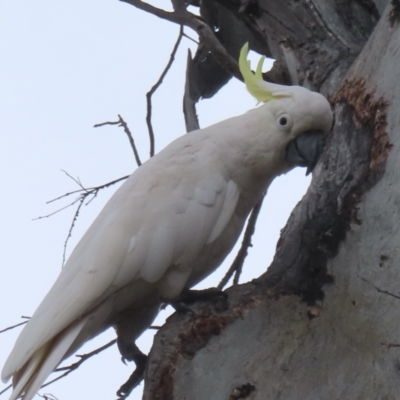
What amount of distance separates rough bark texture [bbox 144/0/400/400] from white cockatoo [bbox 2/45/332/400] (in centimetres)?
24

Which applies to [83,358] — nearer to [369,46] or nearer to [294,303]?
[294,303]

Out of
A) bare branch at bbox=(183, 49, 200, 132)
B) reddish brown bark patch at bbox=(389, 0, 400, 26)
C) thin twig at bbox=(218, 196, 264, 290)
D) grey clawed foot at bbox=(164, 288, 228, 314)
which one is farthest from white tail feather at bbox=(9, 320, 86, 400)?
reddish brown bark patch at bbox=(389, 0, 400, 26)

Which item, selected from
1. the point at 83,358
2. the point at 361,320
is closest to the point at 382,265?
the point at 361,320

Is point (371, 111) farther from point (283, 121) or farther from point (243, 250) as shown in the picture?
point (243, 250)

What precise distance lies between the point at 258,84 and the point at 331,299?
1.13 m

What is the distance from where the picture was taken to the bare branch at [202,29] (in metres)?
3.46

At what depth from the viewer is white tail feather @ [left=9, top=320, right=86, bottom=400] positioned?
2375 millimetres

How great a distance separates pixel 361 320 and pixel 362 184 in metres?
0.52

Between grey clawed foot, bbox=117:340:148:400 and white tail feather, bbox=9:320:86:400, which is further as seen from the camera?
grey clawed foot, bbox=117:340:148:400

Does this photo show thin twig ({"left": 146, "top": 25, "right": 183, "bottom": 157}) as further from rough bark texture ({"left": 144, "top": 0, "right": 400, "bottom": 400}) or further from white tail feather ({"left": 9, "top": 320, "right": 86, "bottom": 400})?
white tail feather ({"left": 9, "top": 320, "right": 86, "bottom": 400})

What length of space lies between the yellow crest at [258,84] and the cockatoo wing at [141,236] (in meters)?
0.38

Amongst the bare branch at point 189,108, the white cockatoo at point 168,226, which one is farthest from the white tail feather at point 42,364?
the bare branch at point 189,108

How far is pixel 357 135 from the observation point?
2.68m

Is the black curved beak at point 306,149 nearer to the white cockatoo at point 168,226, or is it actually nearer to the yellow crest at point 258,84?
the white cockatoo at point 168,226
